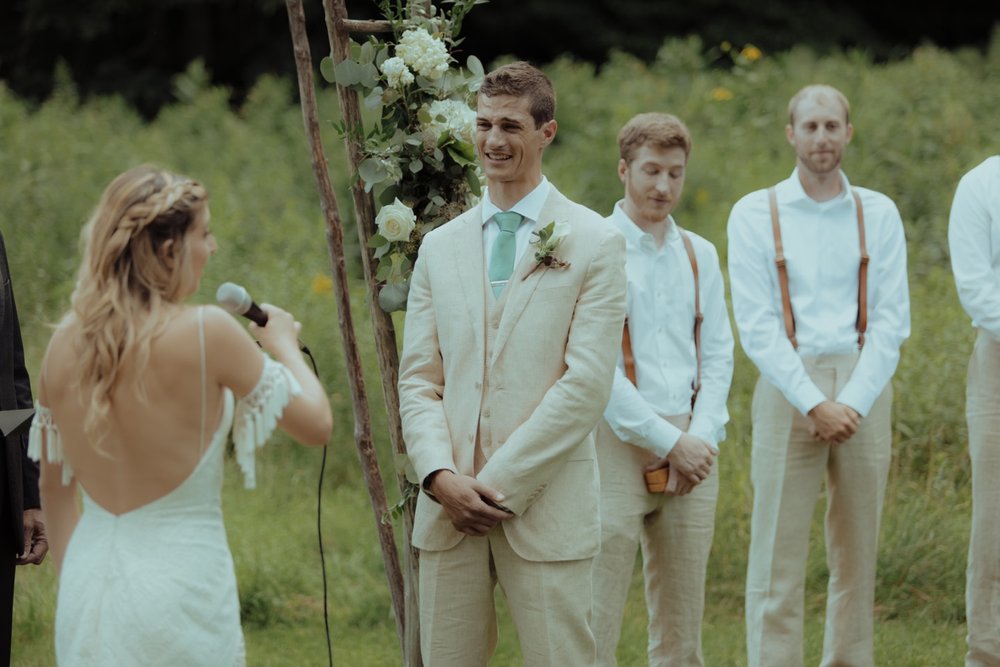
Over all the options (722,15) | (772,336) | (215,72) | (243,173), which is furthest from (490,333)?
(215,72)

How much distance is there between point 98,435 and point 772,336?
269cm

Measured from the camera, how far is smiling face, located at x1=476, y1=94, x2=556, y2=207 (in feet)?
12.6

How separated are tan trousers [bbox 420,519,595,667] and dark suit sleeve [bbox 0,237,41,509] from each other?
4.23 ft

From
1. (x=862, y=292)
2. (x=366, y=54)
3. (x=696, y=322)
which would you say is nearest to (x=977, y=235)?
(x=862, y=292)

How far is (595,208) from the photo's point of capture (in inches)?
430

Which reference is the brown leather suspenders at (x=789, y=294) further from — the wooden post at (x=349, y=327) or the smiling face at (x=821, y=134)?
the wooden post at (x=349, y=327)

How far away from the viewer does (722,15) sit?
725 inches

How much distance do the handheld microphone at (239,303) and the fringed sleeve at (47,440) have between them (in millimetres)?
449

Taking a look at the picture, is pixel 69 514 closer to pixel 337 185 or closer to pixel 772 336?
pixel 772 336

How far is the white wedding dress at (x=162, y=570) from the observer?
2967 mm

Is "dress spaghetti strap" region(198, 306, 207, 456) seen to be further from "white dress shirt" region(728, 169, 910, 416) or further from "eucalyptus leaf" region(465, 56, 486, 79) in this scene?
"white dress shirt" region(728, 169, 910, 416)

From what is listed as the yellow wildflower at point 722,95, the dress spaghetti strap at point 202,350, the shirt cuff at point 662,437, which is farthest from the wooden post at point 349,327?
the yellow wildflower at point 722,95

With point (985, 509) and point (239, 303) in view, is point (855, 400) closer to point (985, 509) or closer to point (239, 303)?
point (985, 509)

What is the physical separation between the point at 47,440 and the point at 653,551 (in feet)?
7.49
